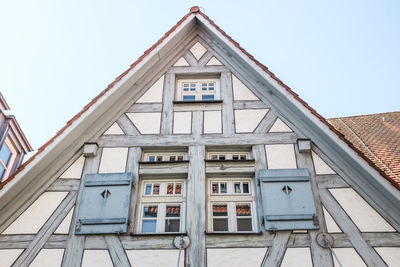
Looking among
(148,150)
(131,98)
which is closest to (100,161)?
(148,150)

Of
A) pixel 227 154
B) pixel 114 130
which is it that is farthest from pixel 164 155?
pixel 227 154

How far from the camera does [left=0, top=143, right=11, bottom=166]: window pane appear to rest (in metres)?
8.01

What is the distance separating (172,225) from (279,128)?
107 inches

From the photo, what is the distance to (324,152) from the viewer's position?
6.52 metres

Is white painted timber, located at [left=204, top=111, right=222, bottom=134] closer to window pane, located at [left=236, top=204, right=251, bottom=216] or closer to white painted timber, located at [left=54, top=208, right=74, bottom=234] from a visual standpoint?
window pane, located at [left=236, top=204, right=251, bottom=216]

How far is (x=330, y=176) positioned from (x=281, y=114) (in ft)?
5.14

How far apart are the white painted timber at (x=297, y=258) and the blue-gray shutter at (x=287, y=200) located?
1.13 feet

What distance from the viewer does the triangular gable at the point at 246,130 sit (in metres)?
5.88

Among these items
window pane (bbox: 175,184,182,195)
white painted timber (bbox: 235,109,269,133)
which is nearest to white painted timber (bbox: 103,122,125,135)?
window pane (bbox: 175,184,182,195)

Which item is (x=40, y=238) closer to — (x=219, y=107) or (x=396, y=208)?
(x=219, y=107)

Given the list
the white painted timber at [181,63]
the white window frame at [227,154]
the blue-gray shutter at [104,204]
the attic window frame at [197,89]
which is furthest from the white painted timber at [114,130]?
the white painted timber at [181,63]

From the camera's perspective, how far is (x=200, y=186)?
20.7 feet

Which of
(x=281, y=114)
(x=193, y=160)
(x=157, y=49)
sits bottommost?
(x=193, y=160)

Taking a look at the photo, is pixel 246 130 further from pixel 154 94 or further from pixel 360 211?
pixel 360 211
